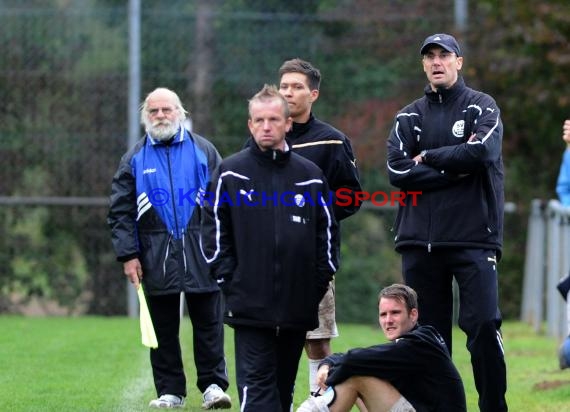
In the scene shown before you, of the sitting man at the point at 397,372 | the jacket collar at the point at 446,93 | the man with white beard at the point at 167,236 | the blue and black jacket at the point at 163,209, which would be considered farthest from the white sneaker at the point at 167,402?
the jacket collar at the point at 446,93

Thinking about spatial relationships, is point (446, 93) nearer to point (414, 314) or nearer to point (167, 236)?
point (414, 314)

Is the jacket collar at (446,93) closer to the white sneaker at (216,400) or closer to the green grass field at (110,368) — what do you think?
the green grass field at (110,368)

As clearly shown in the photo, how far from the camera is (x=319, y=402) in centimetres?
678

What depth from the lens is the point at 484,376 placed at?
732 cm

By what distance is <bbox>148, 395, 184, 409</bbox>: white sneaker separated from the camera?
822cm

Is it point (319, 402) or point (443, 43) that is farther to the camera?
point (443, 43)

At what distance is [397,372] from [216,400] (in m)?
1.65

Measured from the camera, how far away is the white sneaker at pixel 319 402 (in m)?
6.72

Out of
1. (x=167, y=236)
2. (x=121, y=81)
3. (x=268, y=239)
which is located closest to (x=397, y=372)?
(x=268, y=239)

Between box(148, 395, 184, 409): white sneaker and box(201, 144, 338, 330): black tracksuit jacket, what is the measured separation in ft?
5.78

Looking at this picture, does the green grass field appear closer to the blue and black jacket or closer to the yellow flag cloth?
the yellow flag cloth

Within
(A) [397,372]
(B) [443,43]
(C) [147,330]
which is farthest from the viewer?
(C) [147,330]

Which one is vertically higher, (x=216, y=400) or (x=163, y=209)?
(x=163, y=209)

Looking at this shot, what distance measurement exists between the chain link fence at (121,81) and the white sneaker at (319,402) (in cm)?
877
